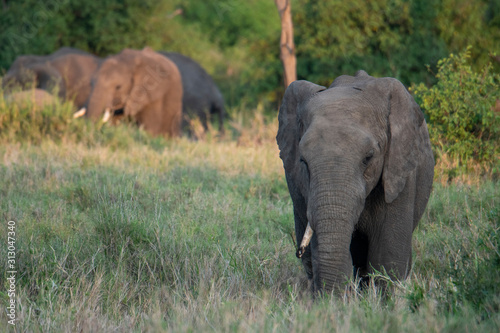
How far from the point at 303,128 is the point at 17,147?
6328 mm

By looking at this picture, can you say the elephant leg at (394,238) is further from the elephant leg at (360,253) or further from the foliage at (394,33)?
the foliage at (394,33)

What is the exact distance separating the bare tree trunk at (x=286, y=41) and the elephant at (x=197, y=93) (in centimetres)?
471

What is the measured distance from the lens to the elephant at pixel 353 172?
3949mm

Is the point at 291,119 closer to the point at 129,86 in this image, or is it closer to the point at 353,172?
the point at 353,172

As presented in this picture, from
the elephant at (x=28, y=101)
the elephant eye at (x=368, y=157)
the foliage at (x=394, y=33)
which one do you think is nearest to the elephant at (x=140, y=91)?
the elephant at (x=28, y=101)

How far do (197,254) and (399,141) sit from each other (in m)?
1.83

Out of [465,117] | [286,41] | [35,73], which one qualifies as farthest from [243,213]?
[35,73]

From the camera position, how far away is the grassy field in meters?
3.63

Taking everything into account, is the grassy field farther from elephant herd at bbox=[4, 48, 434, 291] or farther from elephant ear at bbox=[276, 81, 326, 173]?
elephant ear at bbox=[276, 81, 326, 173]

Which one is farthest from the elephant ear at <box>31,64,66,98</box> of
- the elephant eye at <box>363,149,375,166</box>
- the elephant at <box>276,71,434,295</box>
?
the elephant eye at <box>363,149,375,166</box>

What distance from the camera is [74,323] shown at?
3.93m

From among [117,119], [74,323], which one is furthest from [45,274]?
[117,119]

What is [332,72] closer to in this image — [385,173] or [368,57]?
[368,57]

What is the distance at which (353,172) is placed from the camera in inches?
157
